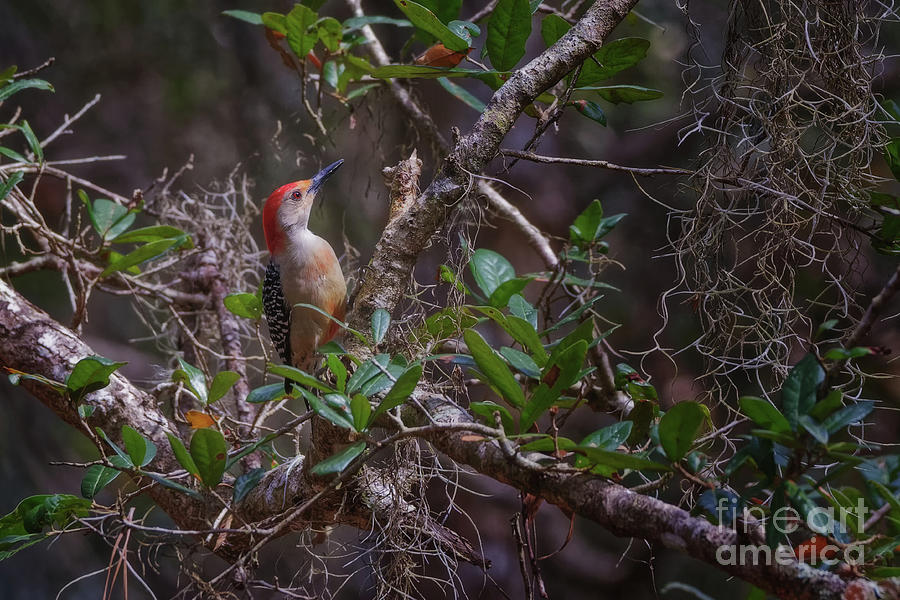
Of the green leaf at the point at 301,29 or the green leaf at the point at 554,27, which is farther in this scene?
the green leaf at the point at 301,29

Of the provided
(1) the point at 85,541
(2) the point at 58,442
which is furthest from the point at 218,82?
(1) the point at 85,541

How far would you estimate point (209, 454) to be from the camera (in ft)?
4.05

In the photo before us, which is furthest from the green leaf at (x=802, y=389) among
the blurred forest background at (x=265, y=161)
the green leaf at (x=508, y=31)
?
the blurred forest background at (x=265, y=161)

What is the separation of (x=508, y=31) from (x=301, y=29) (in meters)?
0.76

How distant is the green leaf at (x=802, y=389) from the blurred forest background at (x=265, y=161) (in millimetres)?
1987

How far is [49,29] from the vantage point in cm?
358

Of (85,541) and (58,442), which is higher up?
(58,442)

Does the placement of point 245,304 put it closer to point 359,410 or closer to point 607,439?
point 359,410

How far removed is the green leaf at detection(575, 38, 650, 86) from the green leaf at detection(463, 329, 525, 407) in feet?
2.08

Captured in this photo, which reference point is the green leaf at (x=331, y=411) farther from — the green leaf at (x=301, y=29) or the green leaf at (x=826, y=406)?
the green leaf at (x=301, y=29)

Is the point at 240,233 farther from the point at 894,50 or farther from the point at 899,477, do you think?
the point at 894,50

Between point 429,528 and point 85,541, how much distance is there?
2912mm

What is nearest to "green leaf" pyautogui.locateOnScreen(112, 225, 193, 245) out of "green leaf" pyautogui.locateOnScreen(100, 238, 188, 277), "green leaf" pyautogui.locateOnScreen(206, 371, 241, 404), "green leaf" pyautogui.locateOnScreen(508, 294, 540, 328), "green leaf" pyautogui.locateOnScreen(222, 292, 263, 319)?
"green leaf" pyautogui.locateOnScreen(100, 238, 188, 277)

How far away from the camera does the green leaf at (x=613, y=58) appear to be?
136 cm
